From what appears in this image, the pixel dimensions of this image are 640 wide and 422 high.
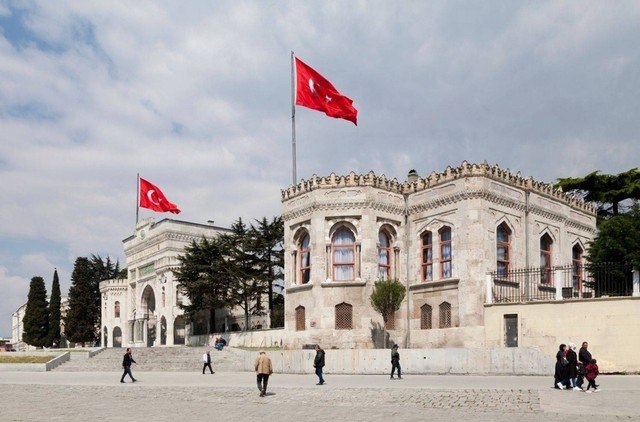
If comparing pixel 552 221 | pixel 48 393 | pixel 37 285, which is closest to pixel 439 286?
pixel 552 221

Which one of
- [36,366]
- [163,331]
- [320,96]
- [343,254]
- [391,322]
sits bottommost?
[36,366]

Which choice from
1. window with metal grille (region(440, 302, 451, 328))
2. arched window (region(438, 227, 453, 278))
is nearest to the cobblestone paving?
window with metal grille (region(440, 302, 451, 328))

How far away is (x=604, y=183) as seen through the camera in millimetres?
54375

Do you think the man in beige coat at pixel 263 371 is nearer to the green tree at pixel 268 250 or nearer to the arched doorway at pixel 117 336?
the green tree at pixel 268 250

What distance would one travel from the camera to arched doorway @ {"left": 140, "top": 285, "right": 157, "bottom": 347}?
63.8 meters

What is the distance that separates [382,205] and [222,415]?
24158 mm

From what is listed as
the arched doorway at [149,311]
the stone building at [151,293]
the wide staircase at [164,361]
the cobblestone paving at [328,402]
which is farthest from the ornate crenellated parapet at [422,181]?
the arched doorway at [149,311]

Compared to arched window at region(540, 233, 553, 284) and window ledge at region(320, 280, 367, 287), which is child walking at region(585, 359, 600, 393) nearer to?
window ledge at region(320, 280, 367, 287)

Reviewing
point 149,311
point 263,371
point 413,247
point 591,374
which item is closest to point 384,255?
point 413,247

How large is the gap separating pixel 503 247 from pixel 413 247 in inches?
191

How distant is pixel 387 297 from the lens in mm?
36531

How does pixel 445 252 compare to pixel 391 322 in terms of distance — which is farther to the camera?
pixel 391 322

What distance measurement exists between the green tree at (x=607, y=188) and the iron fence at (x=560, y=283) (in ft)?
42.1

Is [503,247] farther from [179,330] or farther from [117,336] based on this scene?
[117,336]
